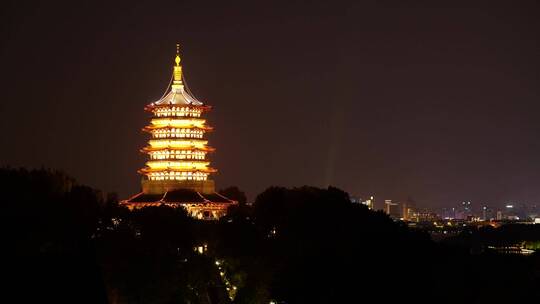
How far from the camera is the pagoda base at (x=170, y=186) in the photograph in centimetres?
10962

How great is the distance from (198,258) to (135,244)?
398cm

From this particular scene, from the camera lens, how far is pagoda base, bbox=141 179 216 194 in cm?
10962

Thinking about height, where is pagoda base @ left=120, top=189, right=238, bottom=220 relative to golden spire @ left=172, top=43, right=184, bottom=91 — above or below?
below

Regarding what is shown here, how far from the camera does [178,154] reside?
111 m

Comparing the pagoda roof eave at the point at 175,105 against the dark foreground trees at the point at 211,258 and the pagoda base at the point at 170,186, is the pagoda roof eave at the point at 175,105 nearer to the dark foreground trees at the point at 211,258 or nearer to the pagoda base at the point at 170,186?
the pagoda base at the point at 170,186

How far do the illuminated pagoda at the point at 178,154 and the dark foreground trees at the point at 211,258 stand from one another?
46.7 feet

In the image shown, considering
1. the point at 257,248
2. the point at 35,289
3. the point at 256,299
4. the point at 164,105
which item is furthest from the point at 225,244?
the point at 164,105

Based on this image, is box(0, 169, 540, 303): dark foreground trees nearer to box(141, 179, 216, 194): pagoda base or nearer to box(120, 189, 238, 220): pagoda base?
box(120, 189, 238, 220): pagoda base

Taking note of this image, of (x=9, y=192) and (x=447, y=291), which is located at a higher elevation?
(x=9, y=192)

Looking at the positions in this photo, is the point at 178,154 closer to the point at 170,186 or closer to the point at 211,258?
the point at 170,186

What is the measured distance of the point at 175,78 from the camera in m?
113


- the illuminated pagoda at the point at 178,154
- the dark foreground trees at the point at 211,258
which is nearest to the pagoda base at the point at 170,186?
the illuminated pagoda at the point at 178,154

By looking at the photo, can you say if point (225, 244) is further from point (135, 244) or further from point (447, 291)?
point (447, 291)

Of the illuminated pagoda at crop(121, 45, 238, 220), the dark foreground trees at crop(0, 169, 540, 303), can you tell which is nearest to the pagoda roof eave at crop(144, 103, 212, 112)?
the illuminated pagoda at crop(121, 45, 238, 220)
